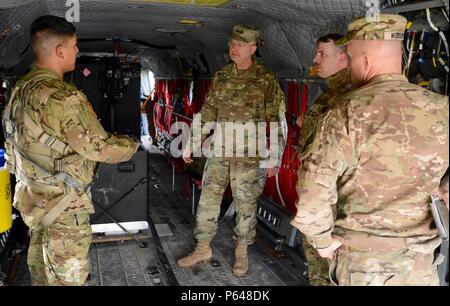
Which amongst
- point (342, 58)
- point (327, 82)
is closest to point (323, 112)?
point (327, 82)

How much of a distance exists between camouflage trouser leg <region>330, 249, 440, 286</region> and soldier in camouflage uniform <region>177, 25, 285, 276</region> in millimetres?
1796

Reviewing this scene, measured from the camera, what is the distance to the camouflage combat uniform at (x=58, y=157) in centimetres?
234

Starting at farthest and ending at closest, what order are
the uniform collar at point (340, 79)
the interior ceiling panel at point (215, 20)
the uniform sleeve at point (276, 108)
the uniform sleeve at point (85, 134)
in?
the uniform sleeve at point (276, 108) < the interior ceiling panel at point (215, 20) < the uniform collar at point (340, 79) < the uniform sleeve at point (85, 134)

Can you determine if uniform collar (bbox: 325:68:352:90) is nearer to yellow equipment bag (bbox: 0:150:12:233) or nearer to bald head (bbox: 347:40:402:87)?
bald head (bbox: 347:40:402:87)

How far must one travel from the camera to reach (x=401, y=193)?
187cm

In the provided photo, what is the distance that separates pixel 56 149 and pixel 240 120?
1668 millimetres

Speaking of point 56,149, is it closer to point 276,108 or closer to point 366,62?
point 366,62

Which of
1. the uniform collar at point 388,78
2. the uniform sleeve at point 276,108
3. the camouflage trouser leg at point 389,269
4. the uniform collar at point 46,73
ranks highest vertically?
the uniform collar at point 388,78

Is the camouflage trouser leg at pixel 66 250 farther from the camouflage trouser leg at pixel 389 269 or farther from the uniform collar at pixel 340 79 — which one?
the uniform collar at pixel 340 79

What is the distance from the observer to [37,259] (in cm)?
276

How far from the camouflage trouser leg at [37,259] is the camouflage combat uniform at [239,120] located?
4.55 feet

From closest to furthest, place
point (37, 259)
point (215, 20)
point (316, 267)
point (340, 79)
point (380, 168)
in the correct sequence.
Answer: point (380, 168) < point (37, 259) < point (340, 79) < point (316, 267) < point (215, 20)

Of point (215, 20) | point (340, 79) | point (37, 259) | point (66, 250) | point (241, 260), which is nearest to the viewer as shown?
point (66, 250)

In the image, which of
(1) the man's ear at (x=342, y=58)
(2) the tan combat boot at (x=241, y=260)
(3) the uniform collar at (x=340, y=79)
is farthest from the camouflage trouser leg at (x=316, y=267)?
(1) the man's ear at (x=342, y=58)
